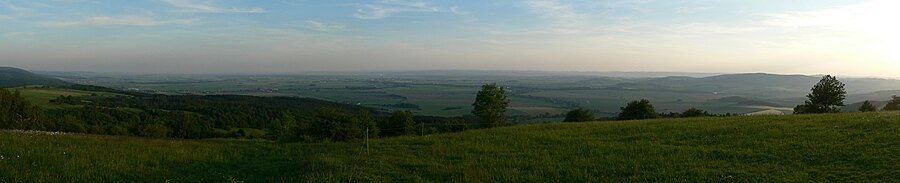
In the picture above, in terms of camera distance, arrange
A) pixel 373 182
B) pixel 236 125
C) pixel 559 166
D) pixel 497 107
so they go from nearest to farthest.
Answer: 1. pixel 373 182
2. pixel 559 166
3. pixel 497 107
4. pixel 236 125

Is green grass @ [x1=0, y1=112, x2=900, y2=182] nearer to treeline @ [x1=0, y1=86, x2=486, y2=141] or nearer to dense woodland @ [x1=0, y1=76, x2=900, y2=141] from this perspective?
dense woodland @ [x1=0, y1=76, x2=900, y2=141]

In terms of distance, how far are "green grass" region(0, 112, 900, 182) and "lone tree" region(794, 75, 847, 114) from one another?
30.6m

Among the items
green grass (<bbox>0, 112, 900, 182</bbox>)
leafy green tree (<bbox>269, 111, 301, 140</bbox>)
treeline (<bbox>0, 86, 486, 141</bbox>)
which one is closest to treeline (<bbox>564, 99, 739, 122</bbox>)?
treeline (<bbox>0, 86, 486, 141</bbox>)

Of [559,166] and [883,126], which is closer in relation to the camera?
[559,166]

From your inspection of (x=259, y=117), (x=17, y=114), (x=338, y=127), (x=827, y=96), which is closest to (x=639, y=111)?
(x=827, y=96)

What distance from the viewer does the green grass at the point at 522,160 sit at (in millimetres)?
10688

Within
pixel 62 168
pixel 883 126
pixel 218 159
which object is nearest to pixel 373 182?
pixel 218 159

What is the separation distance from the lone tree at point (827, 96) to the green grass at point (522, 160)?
3065 centimetres

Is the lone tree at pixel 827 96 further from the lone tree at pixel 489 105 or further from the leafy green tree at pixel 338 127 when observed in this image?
the leafy green tree at pixel 338 127

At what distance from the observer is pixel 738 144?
15047 mm

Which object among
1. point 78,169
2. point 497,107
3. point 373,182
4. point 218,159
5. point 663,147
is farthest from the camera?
point 497,107

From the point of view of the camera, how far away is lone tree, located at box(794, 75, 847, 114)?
42.9 meters

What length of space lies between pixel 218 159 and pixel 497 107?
32.2 m

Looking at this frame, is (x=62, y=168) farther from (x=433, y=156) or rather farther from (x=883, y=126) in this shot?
(x=883, y=126)
